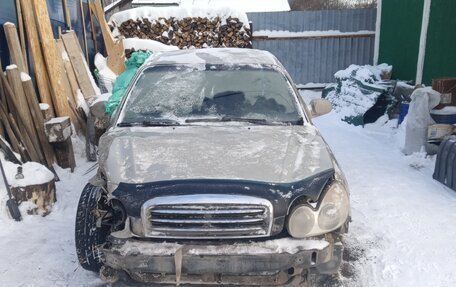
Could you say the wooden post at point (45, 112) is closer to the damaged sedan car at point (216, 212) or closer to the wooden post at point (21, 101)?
the wooden post at point (21, 101)

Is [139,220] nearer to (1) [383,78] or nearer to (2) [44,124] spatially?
(2) [44,124]

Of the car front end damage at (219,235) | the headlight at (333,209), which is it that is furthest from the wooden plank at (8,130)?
the headlight at (333,209)

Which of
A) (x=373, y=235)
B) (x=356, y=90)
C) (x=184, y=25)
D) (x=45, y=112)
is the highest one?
(x=184, y=25)

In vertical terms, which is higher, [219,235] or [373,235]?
[219,235]

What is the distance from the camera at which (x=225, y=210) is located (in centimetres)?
244

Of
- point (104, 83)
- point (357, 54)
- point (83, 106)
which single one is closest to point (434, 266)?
point (83, 106)

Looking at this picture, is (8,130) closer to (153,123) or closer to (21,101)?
(21,101)

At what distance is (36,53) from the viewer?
5.57 meters

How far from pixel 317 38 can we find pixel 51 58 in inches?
292

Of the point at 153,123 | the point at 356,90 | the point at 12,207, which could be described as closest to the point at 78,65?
the point at 12,207

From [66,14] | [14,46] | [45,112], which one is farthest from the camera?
[66,14]

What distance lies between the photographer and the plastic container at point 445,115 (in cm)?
584

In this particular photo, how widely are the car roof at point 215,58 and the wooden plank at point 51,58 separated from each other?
7.19ft

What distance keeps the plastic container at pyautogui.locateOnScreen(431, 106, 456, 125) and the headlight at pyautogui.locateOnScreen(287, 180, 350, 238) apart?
157 inches
